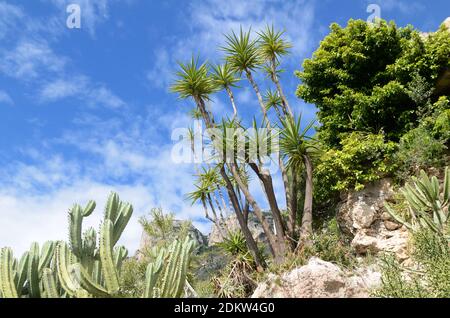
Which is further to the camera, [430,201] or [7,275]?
[430,201]

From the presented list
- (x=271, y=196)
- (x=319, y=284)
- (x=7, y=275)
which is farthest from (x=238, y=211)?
(x=7, y=275)

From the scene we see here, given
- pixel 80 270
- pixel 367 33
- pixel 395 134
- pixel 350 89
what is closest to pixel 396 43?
pixel 367 33

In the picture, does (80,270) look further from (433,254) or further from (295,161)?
(295,161)

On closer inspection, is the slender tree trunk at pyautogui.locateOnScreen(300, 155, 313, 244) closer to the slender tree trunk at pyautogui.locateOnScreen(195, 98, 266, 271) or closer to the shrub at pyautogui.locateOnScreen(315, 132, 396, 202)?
the shrub at pyautogui.locateOnScreen(315, 132, 396, 202)

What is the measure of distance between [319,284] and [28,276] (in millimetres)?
4386

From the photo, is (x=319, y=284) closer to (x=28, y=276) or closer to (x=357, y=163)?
(x=28, y=276)

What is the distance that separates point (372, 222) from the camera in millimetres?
Result: 10727

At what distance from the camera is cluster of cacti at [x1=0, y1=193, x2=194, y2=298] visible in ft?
14.1

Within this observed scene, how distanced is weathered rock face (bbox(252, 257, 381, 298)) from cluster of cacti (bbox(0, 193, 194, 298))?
2628 millimetres

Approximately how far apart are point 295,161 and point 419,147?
3.19 meters

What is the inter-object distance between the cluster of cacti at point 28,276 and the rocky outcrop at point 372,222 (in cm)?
796

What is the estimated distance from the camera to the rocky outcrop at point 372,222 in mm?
10227

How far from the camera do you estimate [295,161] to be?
1102 cm
